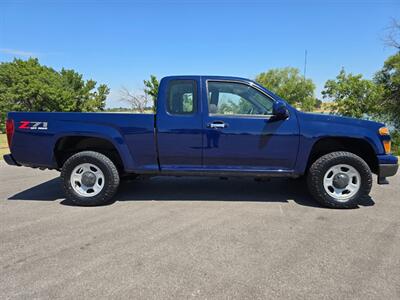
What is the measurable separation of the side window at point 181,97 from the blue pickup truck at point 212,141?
1cm

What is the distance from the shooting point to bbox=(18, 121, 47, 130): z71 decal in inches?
159

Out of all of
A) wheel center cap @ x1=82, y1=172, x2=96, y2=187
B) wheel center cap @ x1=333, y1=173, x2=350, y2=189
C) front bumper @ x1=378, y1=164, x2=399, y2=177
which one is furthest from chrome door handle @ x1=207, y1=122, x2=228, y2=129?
front bumper @ x1=378, y1=164, x2=399, y2=177

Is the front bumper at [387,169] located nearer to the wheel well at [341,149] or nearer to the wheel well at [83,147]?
the wheel well at [341,149]

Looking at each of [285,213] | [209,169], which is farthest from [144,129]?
[285,213]

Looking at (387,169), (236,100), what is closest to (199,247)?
(236,100)

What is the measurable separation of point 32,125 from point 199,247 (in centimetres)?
304

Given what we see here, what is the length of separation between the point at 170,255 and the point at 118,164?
2.27 m

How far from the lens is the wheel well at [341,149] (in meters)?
4.12

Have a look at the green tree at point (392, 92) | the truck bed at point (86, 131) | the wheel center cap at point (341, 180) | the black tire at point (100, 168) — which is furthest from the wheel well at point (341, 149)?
the green tree at point (392, 92)

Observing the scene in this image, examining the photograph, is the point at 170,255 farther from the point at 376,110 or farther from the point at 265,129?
the point at 376,110

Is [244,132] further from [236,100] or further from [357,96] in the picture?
[357,96]

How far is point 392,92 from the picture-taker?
61.8ft

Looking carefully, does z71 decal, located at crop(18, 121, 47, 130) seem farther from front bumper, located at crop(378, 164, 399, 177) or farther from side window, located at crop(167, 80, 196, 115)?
front bumper, located at crop(378, 164, 399, 177)

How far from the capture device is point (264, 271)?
2449mm
